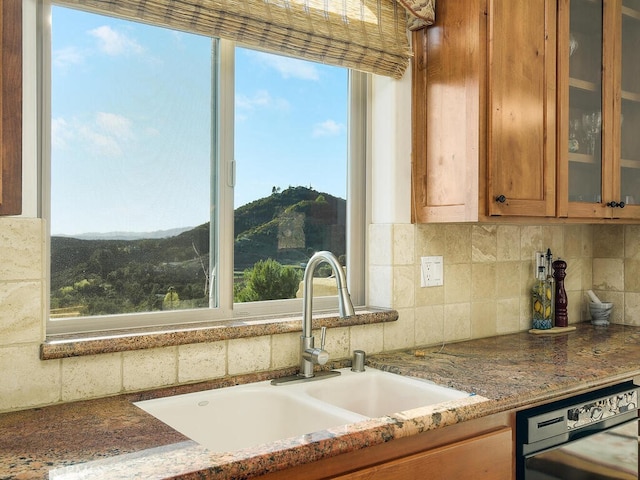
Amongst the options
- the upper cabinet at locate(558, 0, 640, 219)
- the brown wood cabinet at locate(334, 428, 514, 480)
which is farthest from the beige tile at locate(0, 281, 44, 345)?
the upper cabinet at locate(558, 0, 640, 219)

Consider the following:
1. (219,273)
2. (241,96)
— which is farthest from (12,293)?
(241,96)

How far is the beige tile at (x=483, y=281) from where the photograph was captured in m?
2.37

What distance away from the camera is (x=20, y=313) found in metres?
1.41

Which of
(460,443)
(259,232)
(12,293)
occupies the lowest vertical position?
(460,443)

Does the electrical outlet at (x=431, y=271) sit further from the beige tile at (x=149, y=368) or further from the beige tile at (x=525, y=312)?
the beige tile at (x=149, y=368)

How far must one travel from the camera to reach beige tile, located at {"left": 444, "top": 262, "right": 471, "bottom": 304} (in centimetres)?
228

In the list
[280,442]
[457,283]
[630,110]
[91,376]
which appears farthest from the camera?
[630,110]

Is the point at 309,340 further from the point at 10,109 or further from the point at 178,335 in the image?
the point at 10,109

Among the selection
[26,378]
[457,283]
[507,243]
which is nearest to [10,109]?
[26,378]

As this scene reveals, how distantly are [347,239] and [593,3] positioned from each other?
1.36 m

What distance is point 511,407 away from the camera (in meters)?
1.55

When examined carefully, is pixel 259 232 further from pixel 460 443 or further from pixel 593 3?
pixel 593 3

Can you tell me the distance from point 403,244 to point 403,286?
0.50ft

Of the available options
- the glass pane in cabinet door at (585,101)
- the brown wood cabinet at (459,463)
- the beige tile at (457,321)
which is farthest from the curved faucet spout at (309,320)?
the glass pane in cabinet door at (585,101)
